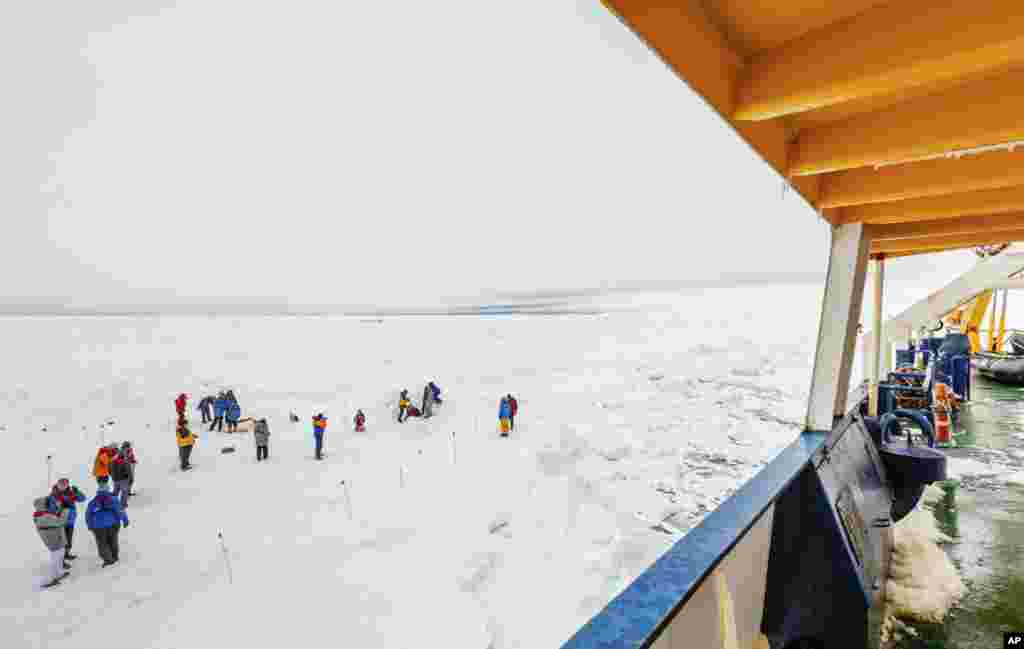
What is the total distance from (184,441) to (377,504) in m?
6.84

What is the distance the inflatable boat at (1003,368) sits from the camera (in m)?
9.70

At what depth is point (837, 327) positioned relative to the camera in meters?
3.34

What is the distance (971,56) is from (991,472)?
18.5ft

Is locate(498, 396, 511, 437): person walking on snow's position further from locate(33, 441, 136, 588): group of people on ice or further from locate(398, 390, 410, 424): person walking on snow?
locate(33, 441, 136, 588): group of people on ice

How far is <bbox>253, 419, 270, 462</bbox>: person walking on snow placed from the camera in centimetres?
1522

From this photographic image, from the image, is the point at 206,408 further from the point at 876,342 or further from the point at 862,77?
the point at 862,77

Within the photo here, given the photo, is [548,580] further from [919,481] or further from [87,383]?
[87,383]

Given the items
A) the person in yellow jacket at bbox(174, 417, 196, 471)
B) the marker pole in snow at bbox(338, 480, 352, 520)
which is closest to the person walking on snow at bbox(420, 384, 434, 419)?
the marker pole in snow at bbox(338, 480, 352, 520)

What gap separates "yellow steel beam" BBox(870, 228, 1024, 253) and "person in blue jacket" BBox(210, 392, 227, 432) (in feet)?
74.7

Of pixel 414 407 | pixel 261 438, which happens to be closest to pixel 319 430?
pixel 261 438

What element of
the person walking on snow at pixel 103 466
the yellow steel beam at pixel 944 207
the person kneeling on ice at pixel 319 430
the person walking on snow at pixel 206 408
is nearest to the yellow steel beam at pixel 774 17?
the yellow steel beam at pixel 944 207

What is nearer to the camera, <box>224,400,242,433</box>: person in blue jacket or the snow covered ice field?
the snow covered ice field

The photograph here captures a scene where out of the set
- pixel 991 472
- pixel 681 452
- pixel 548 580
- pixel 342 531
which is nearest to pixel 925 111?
pixel 991 472

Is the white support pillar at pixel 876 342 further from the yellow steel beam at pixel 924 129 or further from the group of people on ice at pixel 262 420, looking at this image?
the group of people on ice at pixel 262 420
